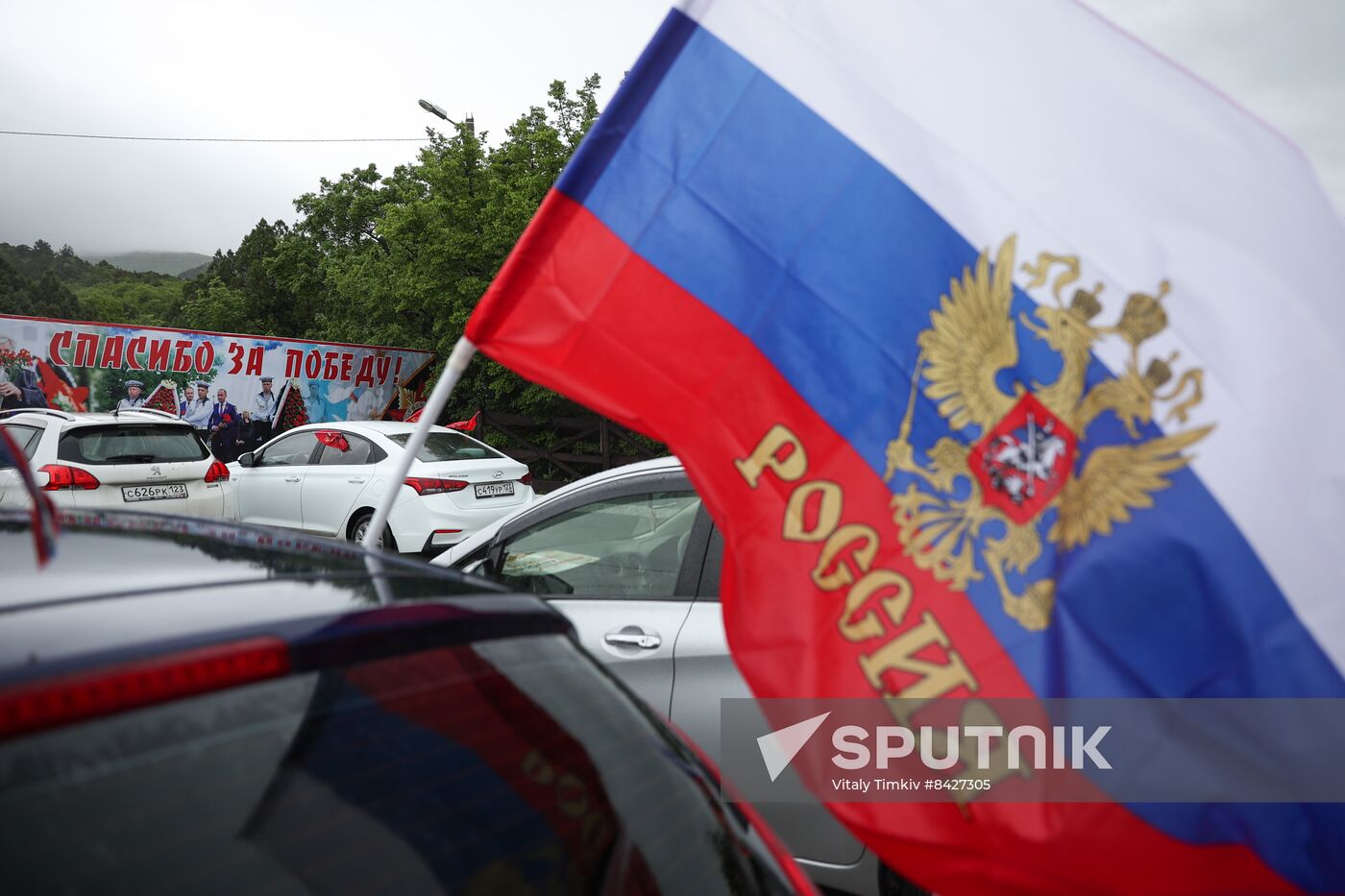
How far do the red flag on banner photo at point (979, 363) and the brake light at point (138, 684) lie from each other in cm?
120

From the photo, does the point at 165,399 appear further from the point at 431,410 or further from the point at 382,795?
the point at 382,795

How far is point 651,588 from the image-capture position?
12.7 ft

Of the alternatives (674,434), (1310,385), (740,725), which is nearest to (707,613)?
(740,725)

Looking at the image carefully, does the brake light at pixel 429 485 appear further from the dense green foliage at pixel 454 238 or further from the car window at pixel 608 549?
the dense green foliage at pixel 454 238

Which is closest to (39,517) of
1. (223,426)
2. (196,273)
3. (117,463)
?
(117,463)

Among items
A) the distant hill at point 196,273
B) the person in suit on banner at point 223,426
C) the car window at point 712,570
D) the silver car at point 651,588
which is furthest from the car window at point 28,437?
the distant hill at point 196,273

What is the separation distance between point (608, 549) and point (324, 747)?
110 inches

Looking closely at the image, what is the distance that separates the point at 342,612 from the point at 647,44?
5.80ft

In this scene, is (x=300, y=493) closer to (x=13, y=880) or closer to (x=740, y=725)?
(x=740, y=725)

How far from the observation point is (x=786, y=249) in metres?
2.48

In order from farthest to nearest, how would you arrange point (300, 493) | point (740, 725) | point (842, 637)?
point (300, 493)
point (740, 725)
point (842, 637)

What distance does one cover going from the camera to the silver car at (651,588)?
324 centimetres

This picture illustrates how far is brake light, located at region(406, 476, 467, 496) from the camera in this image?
31.8 feet

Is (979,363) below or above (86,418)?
below
